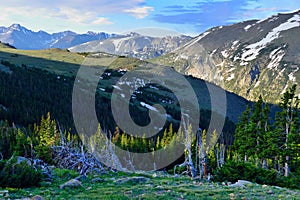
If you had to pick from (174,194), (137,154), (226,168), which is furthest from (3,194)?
(137,154)

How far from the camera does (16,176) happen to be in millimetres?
17859

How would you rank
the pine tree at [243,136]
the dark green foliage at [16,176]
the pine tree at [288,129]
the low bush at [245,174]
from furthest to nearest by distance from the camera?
the pine tree at [243,136]
the pine tree at [288,129]
the low bush at [245,174]
the dark green foliage at [16,176]

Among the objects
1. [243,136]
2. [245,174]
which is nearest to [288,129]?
[243,136]

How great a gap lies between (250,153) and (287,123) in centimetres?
985

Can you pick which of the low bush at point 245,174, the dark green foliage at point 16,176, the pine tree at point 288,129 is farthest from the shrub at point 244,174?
the pine tree at point 288,129

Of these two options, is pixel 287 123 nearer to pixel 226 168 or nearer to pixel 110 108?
pixel 226 168

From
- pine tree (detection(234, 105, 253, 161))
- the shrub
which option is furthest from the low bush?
pine tree (detection(234, 105, 253, 161))

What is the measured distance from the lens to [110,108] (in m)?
194

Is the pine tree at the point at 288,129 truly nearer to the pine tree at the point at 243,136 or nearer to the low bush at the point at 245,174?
the pine tree at the point at 243,136

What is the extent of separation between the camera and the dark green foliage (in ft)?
58.2

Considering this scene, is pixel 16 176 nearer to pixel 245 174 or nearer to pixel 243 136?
pixel 245 174

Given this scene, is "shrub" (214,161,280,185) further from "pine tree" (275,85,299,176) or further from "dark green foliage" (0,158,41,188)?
"pine tree" (275,85,299,176)

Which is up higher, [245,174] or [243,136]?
[245,174]

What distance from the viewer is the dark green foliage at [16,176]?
58.2 ft
